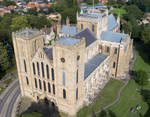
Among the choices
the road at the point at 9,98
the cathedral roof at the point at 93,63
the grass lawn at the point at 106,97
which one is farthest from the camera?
the cathedral roof at the point at 93,63

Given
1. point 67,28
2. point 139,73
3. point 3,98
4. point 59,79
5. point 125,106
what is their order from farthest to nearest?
point 67,28
point 139,73
point 3,98
point 125,106
point 59,79

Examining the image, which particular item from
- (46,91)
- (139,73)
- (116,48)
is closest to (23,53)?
(46,91)

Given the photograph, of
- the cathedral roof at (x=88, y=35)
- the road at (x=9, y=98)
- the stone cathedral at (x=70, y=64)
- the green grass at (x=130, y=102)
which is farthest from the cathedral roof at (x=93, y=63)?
the road at (x=9, y=98)

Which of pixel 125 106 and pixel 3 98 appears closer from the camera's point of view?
pixel 125 106

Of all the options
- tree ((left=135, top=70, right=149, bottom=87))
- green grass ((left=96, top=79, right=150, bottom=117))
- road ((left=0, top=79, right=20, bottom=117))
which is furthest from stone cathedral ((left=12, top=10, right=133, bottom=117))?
green grass ((left=96, top=79, right=150, bottom=117))

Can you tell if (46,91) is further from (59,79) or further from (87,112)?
(87,112)

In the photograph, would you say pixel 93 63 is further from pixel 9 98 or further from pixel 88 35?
pixel 9 98

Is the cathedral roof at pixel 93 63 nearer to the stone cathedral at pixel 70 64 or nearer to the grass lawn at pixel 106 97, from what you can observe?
the stone cathedral at pixel 70 64
